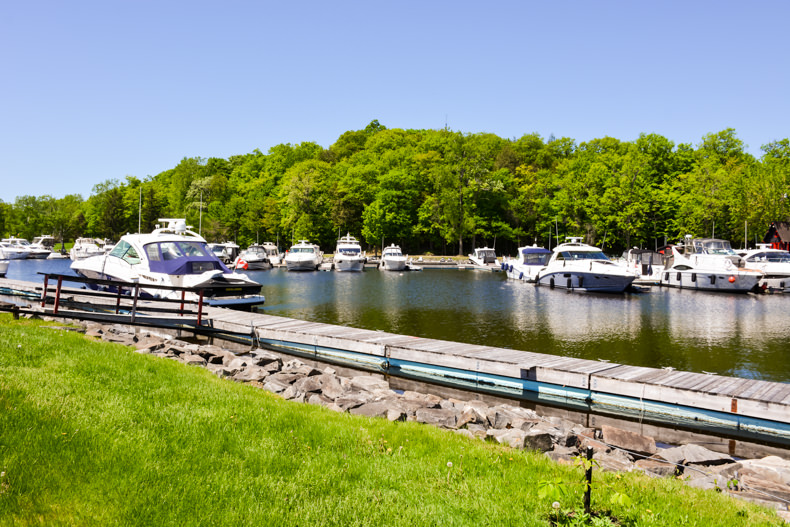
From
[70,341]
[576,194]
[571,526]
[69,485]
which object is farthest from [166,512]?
[576,194]

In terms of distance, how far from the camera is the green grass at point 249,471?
4.92m

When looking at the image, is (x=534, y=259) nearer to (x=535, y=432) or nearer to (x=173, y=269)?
(x=173, y=269)

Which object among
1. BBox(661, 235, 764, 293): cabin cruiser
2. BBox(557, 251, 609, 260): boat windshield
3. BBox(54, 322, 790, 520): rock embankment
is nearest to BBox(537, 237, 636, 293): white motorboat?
BBox(557, 251, 609, 260): boat windshield

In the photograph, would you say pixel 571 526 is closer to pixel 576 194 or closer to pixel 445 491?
pixel 445 491

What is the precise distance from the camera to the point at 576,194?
84.7m

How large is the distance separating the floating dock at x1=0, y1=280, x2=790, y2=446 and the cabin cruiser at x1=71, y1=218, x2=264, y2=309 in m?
6.33

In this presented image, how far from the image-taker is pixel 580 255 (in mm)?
46344

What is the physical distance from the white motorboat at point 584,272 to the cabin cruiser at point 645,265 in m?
5.90

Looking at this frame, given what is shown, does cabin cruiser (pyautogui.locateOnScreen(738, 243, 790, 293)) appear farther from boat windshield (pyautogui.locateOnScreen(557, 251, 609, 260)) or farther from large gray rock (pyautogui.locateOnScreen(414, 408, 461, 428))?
large gray rock (pyautogui.locateOnScreen(414, 408, 461, 428))

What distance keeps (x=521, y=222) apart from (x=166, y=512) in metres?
92.7

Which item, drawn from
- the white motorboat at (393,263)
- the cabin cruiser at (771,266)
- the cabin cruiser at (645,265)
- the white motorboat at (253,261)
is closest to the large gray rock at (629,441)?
the cabin cruiser at (771,266)

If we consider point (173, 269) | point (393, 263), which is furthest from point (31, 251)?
point (173, 269)

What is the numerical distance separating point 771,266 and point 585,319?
90.1ft

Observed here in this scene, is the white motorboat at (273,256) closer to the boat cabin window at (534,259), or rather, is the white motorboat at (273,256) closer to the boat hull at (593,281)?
the boat cabin window at (534,259)
